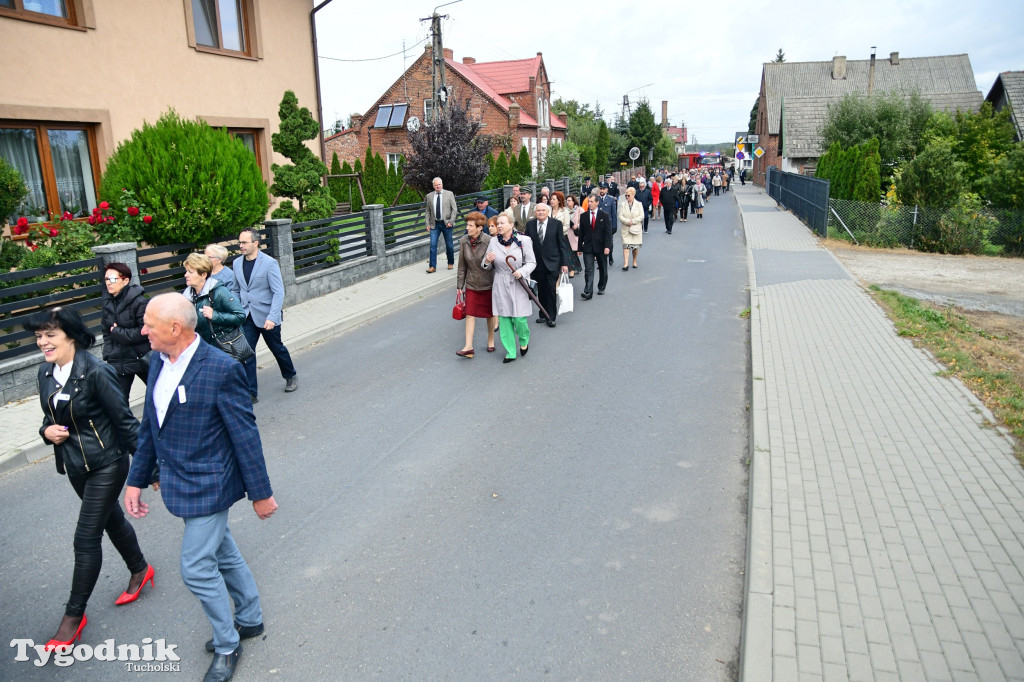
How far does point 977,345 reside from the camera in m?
9.47

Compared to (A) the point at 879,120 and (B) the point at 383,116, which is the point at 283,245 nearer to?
(A) the point at 879,120

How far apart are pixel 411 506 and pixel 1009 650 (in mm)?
3639

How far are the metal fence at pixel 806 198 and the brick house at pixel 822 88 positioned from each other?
10.3 meters

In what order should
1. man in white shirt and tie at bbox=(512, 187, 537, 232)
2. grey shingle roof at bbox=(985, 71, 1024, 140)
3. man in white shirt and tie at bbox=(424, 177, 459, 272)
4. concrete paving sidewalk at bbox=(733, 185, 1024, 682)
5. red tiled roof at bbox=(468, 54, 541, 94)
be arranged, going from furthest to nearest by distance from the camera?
red tiled roof at bbox=(468, 54, 541, 94) → grey shingle roof at bbox=(985, 71, 1024, 140) → man in white shirt and tie at bbox=(424, 177, 459, 272) → man in white shirt and tie at bbox=(512, 187, 537, 232) → concrete paving sidewalk at bbox=(733, 185, 1024, 682)

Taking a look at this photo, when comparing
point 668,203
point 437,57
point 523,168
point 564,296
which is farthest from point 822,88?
point 564,296

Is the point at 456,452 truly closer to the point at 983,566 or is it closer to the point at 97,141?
the point at 983,566

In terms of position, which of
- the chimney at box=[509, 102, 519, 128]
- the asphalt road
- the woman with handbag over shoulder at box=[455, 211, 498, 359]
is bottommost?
the asphalt road

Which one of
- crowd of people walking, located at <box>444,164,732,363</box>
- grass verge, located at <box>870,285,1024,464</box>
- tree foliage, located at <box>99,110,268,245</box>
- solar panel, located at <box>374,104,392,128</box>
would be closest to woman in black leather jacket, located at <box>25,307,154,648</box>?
crowd of people walking, located at <box>444,164,732,363</box>

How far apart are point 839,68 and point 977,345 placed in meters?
50.1

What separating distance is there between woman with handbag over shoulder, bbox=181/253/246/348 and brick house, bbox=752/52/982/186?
44610 mm

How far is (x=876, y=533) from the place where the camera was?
4.59 metres

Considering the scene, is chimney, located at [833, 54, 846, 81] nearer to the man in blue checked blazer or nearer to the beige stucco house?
the beige stucco house

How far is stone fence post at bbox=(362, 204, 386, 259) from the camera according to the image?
1548cm

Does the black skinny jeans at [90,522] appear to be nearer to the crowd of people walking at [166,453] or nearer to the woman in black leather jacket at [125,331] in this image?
the crowd of people walking at [166,453]
